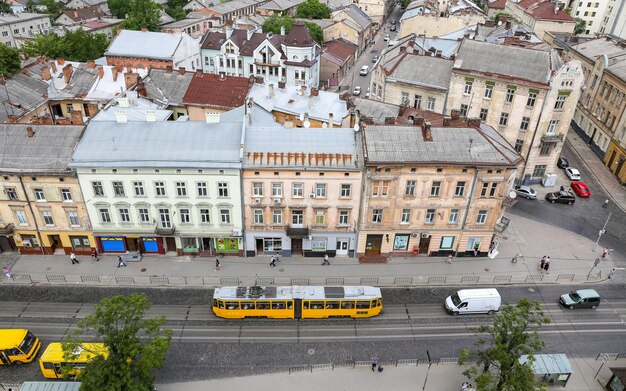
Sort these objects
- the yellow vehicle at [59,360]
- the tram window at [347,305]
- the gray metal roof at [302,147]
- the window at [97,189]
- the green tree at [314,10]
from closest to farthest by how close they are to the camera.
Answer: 1. the yellow vehicle at [59,360]
2. the tram window at [347,305]
3. the gray metal roof at [302,147]
4. the window at [97,189]
5. the green tree at [314,10]

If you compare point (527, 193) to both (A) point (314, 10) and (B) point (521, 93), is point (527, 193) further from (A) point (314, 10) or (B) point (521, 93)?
(A) point (314, 10)

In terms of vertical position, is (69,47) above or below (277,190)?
above

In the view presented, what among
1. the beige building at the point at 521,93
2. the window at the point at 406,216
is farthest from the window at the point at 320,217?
the beige building at the point at 521,93

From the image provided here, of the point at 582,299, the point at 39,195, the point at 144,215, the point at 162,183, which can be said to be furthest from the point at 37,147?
the point at 582,299

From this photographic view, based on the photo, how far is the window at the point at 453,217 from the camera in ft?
165

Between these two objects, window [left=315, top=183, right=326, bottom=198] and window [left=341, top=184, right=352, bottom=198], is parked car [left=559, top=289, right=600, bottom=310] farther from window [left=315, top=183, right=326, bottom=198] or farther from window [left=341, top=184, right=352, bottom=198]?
window [left=315, top=183, right=326, bottom=198]

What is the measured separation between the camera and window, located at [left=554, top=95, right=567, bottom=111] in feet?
204

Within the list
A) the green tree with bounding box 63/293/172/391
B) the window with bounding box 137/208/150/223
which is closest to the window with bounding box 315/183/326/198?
the window with bounding box 137/208/150/223

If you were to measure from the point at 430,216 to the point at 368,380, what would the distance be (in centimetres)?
2007

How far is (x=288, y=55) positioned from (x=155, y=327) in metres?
75.9

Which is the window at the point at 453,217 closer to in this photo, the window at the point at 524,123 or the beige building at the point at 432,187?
the beige building at the point at 432,187

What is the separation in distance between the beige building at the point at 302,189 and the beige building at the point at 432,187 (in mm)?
1937

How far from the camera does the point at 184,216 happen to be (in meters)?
49.4

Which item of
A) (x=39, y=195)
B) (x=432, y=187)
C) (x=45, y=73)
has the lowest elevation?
(x=39, y=195)
